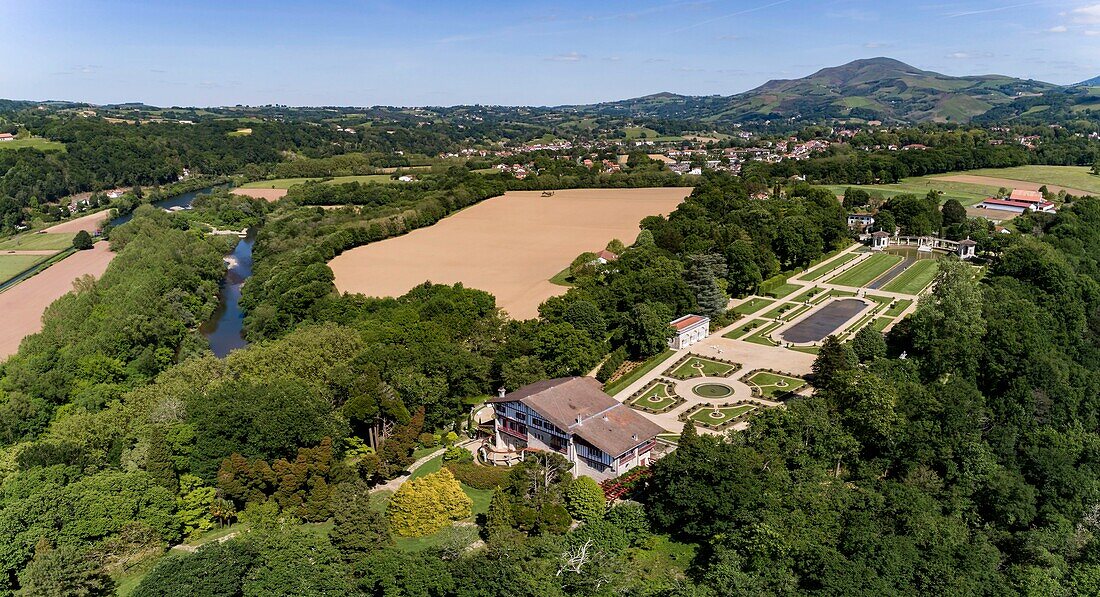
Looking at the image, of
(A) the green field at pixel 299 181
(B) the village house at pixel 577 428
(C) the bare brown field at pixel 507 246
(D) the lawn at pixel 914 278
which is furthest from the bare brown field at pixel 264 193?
(D) the lawn at pixel 914 278

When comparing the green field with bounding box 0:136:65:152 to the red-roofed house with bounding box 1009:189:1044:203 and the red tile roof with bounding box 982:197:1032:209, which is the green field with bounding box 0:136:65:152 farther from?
the red-roofed house with bounding box 1009:189:1044:203

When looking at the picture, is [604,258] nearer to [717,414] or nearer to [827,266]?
[827,266]

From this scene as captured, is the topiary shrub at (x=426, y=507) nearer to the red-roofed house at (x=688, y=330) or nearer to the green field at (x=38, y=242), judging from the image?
the red-roofed house at (x=688, y=330)

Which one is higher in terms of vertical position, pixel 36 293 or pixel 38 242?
pixel 36 293

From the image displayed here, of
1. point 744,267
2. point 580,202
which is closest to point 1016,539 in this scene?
point 744,267

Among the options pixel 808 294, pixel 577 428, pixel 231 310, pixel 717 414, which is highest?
pixel 577 428

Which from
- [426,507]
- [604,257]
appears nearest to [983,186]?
[604,257]
